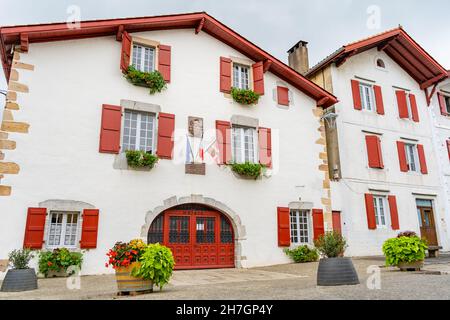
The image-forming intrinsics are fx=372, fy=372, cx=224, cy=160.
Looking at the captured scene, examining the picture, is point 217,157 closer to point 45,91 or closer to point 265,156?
point 265,156

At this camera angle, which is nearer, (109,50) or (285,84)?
(109,50)

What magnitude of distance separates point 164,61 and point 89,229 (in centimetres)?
548

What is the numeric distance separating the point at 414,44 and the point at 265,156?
9928 millimetres

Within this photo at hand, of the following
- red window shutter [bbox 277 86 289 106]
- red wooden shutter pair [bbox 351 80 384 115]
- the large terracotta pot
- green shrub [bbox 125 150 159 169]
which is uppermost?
red wooden shutter pair [bbox 351 80 384 115]

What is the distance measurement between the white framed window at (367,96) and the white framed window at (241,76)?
591 cm

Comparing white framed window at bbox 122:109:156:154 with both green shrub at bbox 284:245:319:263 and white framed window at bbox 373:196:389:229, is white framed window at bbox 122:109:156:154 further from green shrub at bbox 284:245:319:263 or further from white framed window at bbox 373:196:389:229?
white framed window at bbox 373:196:389:229

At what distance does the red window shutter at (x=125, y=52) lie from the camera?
1066cm

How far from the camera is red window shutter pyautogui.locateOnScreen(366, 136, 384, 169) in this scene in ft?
49.8

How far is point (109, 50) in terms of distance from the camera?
10820mm

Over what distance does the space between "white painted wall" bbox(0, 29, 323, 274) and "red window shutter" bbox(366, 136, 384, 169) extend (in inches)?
131

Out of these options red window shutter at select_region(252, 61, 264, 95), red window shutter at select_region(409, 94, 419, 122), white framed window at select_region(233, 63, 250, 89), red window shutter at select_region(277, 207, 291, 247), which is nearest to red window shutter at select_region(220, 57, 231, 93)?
white framed window at select_region(233, 63, 250, 89)

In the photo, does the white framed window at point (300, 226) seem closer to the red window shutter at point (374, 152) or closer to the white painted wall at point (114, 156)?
the white painted wall at point (114, 156)

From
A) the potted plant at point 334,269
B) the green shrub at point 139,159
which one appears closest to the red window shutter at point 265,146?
the green shrub at point 139,159
